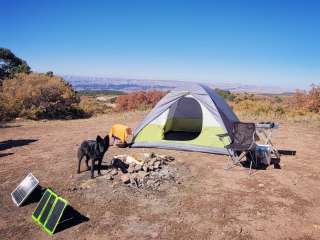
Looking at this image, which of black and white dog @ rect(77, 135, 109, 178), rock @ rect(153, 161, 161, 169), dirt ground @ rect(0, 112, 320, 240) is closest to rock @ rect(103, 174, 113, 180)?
dirt ground @ rect(0, 112, 320, 240)

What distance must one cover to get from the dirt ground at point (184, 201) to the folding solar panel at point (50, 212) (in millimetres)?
94

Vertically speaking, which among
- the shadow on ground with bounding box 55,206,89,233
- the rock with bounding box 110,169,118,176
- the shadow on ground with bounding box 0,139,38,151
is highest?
the rock with bounding box 110,169,118,176

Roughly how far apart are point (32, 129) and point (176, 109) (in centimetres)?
596

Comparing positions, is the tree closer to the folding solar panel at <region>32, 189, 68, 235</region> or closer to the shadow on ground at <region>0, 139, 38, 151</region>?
the shadow on ground at <region>0, 139, 38, 151</region>

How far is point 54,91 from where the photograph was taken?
1947 centimetres

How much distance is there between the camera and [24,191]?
5.28 metres

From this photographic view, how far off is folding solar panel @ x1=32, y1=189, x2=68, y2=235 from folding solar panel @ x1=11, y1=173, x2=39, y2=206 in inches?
20.9

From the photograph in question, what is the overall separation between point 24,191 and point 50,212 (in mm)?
1046

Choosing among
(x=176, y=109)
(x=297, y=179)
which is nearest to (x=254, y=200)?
(x=297, y=179)

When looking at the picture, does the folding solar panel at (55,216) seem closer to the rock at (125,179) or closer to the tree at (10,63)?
the rock at (125,179)

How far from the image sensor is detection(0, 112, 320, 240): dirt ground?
14.5 feet

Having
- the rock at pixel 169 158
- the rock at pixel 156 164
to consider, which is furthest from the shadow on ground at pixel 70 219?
the rock at pixel 169 158

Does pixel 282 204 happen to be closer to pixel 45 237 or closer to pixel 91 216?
pixel 91 216

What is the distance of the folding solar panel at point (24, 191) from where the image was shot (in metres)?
5.18
